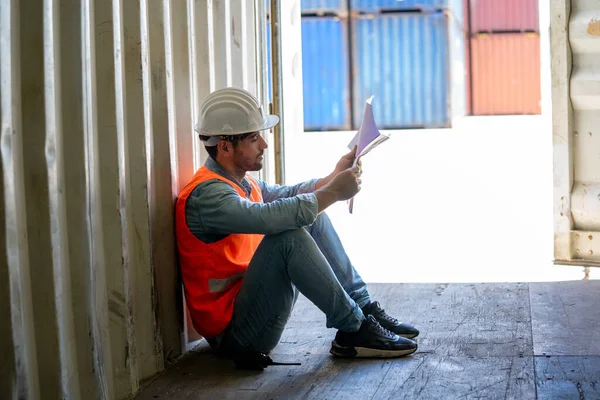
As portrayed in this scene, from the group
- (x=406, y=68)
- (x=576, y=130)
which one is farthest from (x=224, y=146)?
(x=406, y=68)

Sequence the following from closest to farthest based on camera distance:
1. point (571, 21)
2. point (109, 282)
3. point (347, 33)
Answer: point (109, 282), point (571, 21), point (347, 33)

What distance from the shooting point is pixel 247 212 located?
3.69 metres

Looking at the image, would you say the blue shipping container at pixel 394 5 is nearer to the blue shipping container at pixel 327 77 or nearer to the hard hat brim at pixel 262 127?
the blue shipping container at pixel 327 77

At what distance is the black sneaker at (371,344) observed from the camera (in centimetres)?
400

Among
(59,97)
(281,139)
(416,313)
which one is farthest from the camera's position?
(281,139)

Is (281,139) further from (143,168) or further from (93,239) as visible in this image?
(93,239)

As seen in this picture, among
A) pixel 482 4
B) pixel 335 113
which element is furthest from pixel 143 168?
pixel 482 4

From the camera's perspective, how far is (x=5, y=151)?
268cm

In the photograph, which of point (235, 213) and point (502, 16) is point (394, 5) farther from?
point (235, 213)

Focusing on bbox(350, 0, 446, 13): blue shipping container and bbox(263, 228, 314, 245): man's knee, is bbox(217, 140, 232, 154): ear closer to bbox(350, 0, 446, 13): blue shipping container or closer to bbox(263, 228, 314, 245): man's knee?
bbox(263, 228, 314, 245): man's knee

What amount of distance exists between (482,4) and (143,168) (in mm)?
19127

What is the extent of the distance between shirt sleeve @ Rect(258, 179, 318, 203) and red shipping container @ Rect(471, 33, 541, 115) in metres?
17.4

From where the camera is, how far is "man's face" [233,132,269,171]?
13.2 feet

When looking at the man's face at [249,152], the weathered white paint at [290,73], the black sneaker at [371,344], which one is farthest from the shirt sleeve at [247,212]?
the weathered white paint at [290,73]
